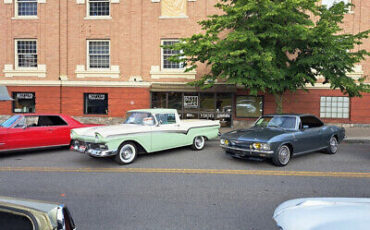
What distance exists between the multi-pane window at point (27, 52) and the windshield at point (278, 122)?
16.5 meters

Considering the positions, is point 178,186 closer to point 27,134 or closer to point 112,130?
point 112,130

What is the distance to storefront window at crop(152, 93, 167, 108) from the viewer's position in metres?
16.5

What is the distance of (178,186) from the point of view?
4980 mm

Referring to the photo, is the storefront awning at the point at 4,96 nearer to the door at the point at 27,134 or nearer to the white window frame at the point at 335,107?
the door at the point at 27,134

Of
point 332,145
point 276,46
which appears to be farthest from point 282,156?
point 276,46

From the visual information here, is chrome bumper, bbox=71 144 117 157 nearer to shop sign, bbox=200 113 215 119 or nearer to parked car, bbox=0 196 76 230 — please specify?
parked car, bbox=0 196 76 230

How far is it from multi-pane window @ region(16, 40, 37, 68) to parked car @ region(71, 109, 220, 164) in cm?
1301

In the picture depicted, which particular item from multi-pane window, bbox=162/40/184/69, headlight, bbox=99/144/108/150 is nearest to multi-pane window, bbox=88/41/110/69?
multi-pane window, bbox=162/40/184/69

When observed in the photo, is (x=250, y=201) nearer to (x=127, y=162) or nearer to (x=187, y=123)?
(x=127, y=162)

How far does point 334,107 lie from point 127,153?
14742mm

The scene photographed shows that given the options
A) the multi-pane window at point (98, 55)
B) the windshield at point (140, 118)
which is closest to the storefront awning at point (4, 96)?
the multi-pane window at point (98, 55)

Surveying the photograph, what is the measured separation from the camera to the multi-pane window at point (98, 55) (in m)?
16.8

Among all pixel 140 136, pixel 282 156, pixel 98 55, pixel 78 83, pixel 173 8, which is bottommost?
pixel 282 156

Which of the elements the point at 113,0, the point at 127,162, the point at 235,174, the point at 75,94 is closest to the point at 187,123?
the point at 127,162
